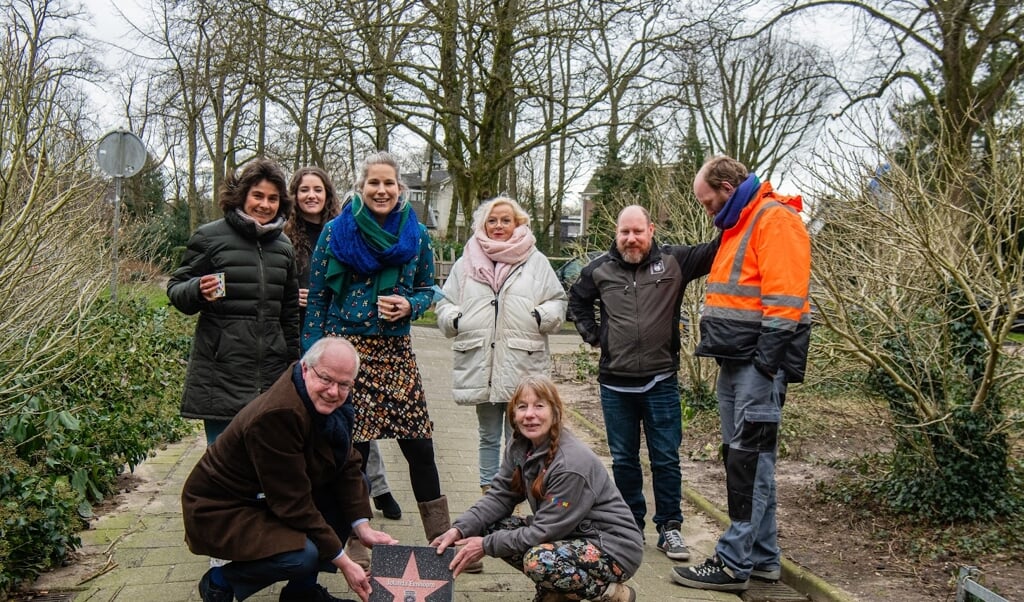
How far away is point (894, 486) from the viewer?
16.4 ft

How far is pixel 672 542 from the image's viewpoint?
4.55 meters

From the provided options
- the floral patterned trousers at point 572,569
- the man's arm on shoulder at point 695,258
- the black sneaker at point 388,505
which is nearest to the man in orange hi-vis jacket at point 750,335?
the man's arm on shoulder at point 695,258

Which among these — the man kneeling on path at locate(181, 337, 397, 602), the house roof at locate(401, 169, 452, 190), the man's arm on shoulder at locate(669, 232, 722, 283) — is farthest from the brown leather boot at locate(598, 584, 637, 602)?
the house roof at locate(401, 169, 452, 190)

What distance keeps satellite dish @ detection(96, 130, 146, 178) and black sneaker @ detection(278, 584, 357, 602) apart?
27.2ft

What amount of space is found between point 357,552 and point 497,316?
1433mm

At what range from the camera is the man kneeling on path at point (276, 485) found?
307 centimetres

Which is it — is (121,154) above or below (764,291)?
above

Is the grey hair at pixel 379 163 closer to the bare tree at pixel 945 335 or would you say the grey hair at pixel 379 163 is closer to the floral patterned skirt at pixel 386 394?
the floral patterned skirt at pixel 386 394

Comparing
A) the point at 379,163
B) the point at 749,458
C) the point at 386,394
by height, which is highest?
the point at 379,163

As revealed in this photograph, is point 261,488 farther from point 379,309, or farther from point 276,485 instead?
point 379,309

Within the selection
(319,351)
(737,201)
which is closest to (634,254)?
(737,201)

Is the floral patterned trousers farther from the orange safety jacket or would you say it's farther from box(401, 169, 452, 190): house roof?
box(401, 169, 452, 190): house roof

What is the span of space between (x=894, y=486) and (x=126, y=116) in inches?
983

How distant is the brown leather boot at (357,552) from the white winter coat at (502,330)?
0.95 metres
